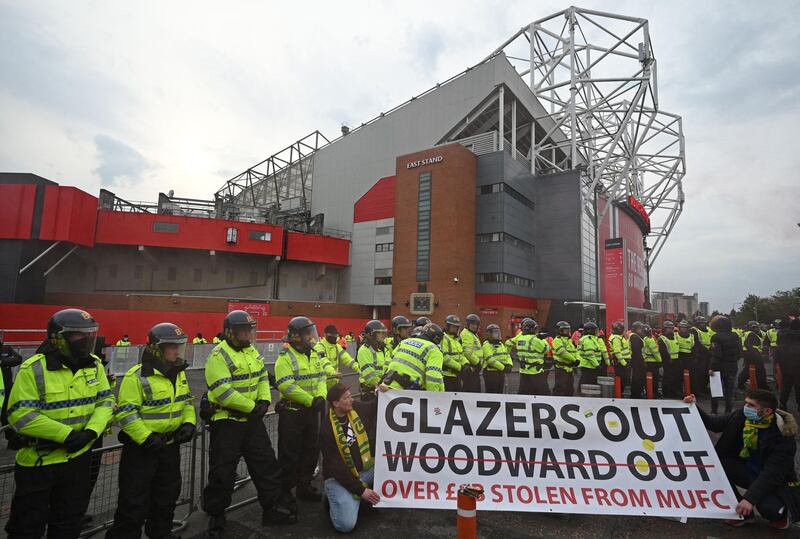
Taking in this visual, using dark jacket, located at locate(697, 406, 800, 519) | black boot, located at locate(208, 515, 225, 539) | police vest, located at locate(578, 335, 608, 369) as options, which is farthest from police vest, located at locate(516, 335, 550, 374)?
black boot, located at locate(208, 515, 225, 539)

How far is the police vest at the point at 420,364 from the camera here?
5301 millimetres

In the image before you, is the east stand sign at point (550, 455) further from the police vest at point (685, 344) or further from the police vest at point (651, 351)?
the police vest at point (685, 344)

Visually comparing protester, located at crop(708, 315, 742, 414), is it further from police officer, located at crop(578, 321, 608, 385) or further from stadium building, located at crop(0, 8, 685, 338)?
stadium building, located at crop(0, 8, 685, 338)

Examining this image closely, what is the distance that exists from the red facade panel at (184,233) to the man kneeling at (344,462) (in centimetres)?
3199

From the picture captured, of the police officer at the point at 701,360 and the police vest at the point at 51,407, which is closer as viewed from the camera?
the police vest at the point at 51,407

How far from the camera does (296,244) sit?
3688 cm

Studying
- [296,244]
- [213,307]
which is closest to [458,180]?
[296,244]

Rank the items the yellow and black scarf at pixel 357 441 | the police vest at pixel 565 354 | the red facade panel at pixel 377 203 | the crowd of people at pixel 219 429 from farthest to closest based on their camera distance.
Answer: the red facade panel at pixel 377 203, the police vest at pixel 565 354, the yellow and black scarf at pixel 357 441, the crowd of people at pixel 219 429

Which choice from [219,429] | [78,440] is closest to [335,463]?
[219,429]

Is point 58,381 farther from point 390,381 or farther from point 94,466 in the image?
point 390,381

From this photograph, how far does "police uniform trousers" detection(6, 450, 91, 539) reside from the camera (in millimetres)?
3203

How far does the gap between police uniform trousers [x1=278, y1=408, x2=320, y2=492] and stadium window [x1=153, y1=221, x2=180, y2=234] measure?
106 ft

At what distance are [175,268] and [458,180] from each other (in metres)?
25.1

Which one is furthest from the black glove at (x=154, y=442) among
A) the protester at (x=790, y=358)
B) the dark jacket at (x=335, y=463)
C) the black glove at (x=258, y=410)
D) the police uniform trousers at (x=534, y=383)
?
the protester at (x=790, y=358)
